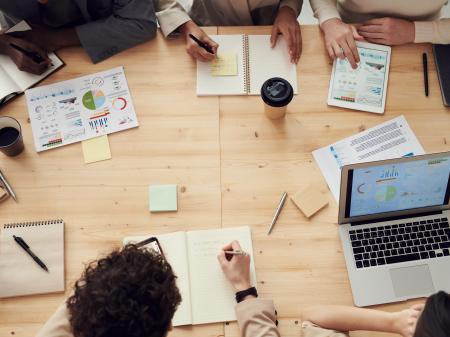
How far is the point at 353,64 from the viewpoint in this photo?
1.46 metres

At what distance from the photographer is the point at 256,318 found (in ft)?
3.58

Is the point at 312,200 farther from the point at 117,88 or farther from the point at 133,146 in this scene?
the point at 117,88

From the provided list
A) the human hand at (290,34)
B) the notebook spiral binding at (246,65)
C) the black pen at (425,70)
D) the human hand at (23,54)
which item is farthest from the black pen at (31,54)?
the black pen at (425,70)

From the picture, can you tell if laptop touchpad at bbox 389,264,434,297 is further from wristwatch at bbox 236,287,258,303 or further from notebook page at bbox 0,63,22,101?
notebook page at bbox 0,63,22,101

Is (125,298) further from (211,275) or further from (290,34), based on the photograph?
(290,34)

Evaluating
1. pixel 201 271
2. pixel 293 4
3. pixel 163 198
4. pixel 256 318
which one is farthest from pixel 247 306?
pixel 293 4

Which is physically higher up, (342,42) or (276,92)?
(342,42)

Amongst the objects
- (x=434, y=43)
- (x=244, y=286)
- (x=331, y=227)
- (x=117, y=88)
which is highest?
(x=434, y=43)

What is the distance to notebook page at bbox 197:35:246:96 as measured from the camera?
144cm

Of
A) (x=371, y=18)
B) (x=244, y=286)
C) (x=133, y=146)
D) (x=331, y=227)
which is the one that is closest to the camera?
(x=244, y=286)

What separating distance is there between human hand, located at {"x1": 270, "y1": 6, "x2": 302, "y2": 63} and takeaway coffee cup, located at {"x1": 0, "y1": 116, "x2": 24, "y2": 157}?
838mm

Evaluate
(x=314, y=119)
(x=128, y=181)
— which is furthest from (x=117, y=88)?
(x=314, y=119)

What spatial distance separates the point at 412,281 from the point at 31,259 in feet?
3.28

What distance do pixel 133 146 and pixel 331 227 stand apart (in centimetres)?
62
